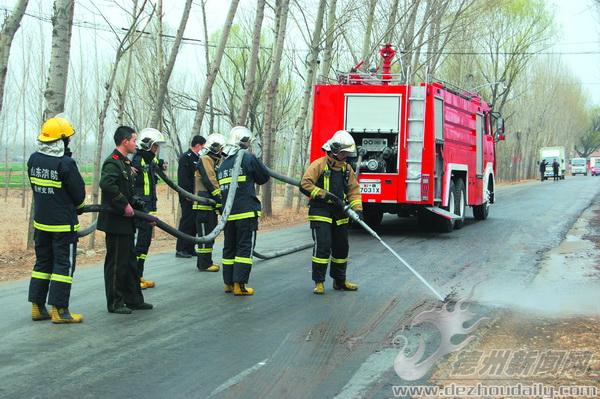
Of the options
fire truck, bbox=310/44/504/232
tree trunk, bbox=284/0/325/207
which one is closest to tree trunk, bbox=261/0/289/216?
tree trunk, bbox=284/0/325/207

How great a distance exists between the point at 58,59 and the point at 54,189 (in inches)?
207

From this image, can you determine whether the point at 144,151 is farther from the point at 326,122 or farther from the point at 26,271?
the point at 326,122

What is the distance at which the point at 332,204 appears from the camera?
7.93m

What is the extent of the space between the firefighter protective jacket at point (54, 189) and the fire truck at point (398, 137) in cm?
746

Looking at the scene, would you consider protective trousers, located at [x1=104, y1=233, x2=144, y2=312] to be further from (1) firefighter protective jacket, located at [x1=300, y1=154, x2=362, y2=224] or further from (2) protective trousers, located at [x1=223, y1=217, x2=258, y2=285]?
(1) firefighter protective jacket, located at [x1=300, y1=154, x2=362, y2=224]

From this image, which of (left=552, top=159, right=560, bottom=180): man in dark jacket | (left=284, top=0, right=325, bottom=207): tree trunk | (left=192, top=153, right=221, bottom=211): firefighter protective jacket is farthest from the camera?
(left=552, top=159, right=560, bottom=180): man in dark jacket

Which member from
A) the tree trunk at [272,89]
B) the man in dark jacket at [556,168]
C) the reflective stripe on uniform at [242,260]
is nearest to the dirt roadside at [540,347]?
the reflective stripe on uniform at [242,260]

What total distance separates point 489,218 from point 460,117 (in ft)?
12.7

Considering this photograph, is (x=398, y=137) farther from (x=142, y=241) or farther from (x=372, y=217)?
(x=142, y=241)

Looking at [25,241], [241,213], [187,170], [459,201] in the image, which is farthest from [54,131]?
[25,241]

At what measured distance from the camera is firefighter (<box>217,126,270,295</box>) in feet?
25.6

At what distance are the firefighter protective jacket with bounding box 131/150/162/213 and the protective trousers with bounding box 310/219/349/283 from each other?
2007 mm

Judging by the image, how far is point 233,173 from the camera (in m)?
7.86

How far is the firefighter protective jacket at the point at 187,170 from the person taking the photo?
1020cm
